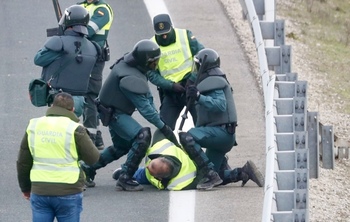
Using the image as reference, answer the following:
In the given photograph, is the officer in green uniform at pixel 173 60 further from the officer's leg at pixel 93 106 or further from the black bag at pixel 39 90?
the officer's leg at pixel 93 106

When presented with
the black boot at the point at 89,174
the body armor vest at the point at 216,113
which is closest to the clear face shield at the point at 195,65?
the body armor vest at the point at 216,113

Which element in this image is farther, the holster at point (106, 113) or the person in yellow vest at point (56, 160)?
the holster at point (106, 113)

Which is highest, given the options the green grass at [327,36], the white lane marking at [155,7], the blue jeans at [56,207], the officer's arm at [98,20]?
the officer's arm at [98,20]

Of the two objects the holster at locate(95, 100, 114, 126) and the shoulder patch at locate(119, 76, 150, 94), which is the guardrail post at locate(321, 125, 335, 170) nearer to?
the shoulder patch at locate(119, 76, 150, 94)

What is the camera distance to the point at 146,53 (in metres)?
14.3

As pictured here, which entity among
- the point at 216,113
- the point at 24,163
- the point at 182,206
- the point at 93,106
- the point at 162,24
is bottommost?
the point at 182,206

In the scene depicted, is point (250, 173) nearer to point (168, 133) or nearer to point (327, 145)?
point (168, 133)

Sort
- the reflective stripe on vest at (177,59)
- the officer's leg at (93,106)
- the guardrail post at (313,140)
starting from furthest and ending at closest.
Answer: the officer's leg at (93,106)
the reflective stripe on vest at (177,59)
the guardrail post at (313,140)

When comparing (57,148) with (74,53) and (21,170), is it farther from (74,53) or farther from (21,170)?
(74,53)

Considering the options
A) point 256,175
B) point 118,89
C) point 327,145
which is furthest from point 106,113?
point 327,145

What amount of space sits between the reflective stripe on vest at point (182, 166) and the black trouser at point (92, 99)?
2.05 meters

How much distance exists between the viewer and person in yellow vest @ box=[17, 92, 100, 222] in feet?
37.9

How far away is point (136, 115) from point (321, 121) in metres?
2.85

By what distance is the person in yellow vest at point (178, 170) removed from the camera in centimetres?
1443
